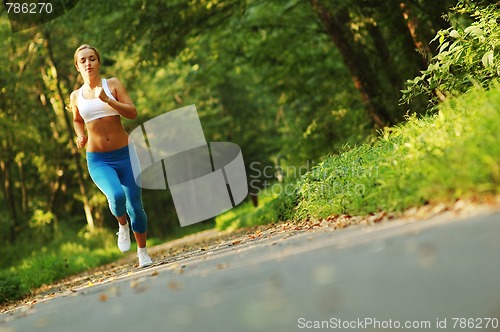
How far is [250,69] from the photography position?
78.4ft

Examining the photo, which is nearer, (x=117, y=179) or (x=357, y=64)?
(x=117, y=179)

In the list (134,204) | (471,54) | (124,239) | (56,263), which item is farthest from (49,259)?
(471,54)

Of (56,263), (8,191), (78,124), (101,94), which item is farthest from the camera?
(8,191)

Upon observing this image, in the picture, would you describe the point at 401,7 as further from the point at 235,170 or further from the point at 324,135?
the point at 235,170

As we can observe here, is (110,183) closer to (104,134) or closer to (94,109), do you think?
(104,134)

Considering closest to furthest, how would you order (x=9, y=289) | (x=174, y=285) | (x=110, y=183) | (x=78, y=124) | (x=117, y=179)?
(x=174, y=285) → (x=110, y=183) → (x=117, y=179) → (x=78, y=124) → (x=9, y=289)

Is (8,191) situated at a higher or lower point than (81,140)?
lower

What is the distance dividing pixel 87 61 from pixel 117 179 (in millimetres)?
1365

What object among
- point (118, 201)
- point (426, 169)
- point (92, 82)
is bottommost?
point (426, 169)

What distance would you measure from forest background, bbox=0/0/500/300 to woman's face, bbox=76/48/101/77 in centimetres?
A: 312

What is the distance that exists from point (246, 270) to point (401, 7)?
9.89 m

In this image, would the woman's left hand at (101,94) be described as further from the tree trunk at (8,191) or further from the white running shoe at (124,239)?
the tree trunk at (8,191)

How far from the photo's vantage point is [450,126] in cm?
642

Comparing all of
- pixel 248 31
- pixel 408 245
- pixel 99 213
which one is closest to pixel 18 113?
pixel 99 213
